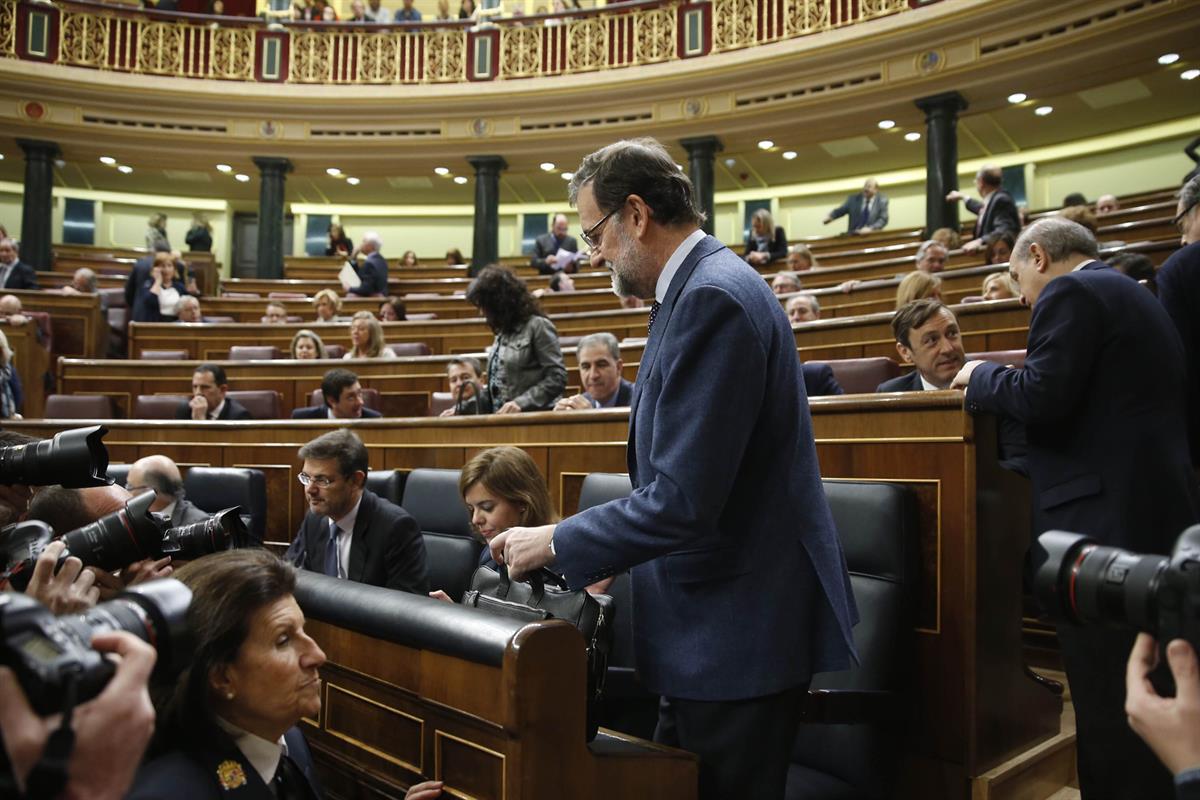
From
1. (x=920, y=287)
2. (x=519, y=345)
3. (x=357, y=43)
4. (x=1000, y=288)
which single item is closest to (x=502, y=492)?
(x=519, y=345)

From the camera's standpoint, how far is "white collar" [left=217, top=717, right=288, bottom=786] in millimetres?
1028

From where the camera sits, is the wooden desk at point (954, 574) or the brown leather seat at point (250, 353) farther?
the brown leather seat at point (250, 353)

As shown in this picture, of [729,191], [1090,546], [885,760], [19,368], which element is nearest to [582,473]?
[885,760]

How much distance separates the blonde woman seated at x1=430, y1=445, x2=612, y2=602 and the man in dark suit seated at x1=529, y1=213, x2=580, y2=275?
6.15 metres

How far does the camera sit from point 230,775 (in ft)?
3.13

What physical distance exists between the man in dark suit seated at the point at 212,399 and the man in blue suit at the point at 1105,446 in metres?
3.31

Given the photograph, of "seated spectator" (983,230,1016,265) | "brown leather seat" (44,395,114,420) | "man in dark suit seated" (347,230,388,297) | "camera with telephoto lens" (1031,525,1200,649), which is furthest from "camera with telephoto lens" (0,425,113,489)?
"man in dark suit seated" (347,230,388,297)

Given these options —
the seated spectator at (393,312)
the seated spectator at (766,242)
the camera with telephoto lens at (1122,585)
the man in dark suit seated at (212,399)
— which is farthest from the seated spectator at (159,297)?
the camera with telephoto lens at (1122,585)

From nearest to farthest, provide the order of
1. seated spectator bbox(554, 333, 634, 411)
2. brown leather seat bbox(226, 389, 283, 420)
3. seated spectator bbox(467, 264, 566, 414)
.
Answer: seated spectator bbox(554, 333, 634, 411)
seated spectator bbox(467, 264, 566, 414)
brown leather seat bbox(226, 389, 283, 420)

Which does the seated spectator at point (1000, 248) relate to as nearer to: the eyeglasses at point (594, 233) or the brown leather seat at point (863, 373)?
the brown leather seat at point (863, 373)

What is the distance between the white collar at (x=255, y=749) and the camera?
1.03m

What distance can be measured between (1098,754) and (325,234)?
1162 centimetres

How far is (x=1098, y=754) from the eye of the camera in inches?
52.8

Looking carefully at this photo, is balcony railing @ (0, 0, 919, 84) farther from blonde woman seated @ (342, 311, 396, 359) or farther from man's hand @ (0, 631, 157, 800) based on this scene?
man's hand @ (0, 631, 157, 800)
